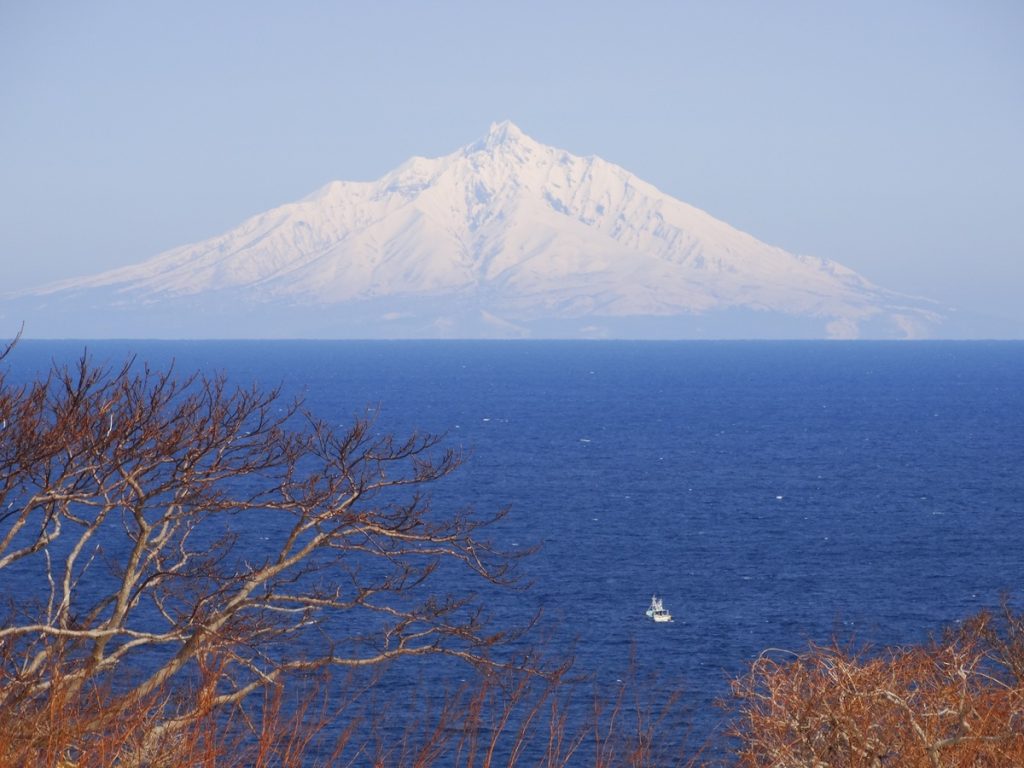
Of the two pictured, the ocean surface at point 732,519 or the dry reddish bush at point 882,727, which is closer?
the dry reddish bush at point 882,727

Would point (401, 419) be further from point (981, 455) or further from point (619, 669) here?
point (619, 669)

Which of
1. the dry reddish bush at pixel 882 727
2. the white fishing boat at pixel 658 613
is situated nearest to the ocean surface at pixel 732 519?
the white fishing boat at pixel 658 613

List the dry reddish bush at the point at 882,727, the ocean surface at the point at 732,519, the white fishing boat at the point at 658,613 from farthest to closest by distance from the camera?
the white fishing boat at the point at 658,613
the ocean surface at the point at 732,519
the dry reddish bush at the point at 882,727

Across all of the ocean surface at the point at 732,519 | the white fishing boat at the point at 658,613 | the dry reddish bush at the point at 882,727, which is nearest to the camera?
the dry reddish bush at the point at 882,727

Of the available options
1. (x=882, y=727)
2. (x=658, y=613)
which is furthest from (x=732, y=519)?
(x=882, y=727)

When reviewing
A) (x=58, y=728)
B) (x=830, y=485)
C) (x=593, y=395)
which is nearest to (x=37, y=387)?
(x=58, y=728)

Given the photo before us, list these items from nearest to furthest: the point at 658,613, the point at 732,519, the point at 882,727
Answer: the point at 882,727 → the point at 658,613 → the point at 732,519

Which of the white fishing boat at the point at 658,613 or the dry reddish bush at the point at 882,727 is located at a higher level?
the dry reddish bush at the point at 882,727

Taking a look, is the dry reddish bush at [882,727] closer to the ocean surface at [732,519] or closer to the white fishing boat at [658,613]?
the ocean surface at [732,519]

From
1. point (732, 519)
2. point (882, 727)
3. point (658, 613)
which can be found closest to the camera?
point (882, 727)

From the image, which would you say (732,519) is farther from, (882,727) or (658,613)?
(882,727)

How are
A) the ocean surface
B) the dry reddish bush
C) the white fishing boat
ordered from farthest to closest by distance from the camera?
the white fishing boat → the ocean surface → the dry reddish bush

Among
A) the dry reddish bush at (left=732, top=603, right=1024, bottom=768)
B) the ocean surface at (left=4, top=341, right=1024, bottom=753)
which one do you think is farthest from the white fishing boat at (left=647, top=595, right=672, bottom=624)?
the dry reddish bush at (left=732, top=603, right=1024, bottom=768)

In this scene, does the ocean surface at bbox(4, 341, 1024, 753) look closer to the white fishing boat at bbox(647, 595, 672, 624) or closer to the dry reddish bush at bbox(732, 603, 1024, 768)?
the white fishing boat at bbox(647, 595, 672, 624)
